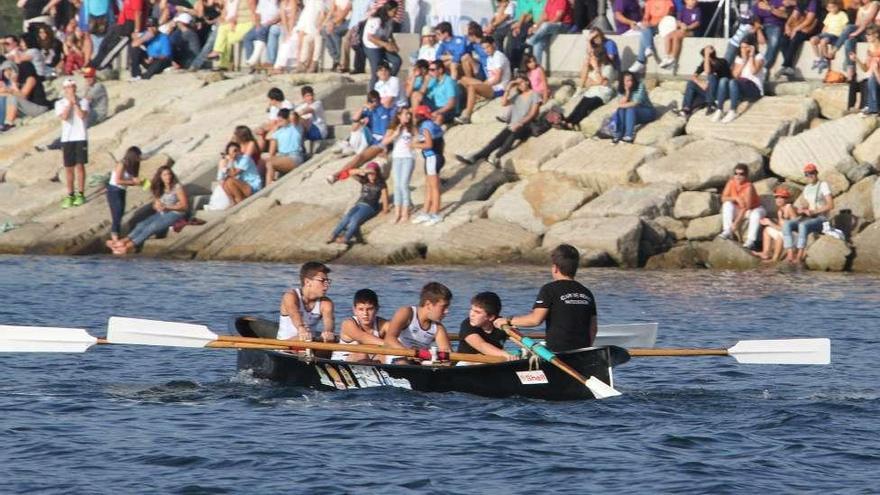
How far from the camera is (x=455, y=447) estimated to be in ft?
47.9

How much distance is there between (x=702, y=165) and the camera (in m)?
28.6

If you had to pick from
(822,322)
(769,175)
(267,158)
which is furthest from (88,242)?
(822,322)

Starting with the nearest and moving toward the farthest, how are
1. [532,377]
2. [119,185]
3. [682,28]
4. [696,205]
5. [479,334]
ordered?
[532,377]
[479,334]
[696,205]
[119,185]
[682,28]

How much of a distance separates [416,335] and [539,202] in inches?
465

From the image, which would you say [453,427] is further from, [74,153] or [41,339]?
[74,153]

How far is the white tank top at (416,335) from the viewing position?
56.1 feet

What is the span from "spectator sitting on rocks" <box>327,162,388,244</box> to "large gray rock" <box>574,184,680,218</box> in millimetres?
3111

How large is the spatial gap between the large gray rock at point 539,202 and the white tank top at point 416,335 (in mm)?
11140

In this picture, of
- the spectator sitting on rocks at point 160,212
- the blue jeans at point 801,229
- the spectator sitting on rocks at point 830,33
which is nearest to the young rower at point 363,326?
the blue jeans at point 801,229

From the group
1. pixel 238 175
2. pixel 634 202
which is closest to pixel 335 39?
pixel 238 175

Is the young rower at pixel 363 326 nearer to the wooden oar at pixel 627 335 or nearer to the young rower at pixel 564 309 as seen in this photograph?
the young rower at pixel 564 309

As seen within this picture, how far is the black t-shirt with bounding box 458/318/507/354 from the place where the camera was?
16938 millimetres

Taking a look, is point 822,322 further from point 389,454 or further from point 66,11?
point 66,11

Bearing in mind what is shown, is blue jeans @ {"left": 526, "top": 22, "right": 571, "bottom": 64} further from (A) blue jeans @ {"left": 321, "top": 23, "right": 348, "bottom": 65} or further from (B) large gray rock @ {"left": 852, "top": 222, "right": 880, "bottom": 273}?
(B) large gray rock @ {"left": 852, "top": 222, "right": 880, "bottom": 273}
